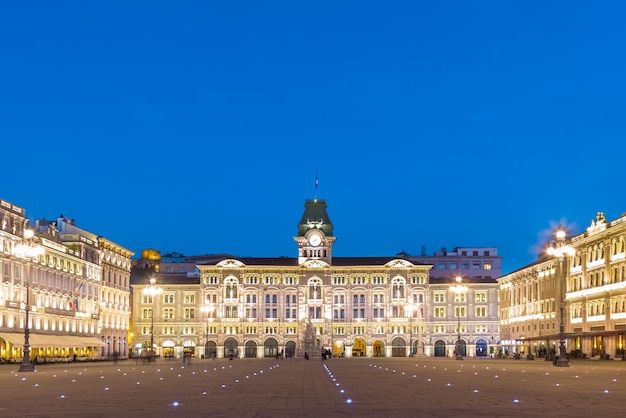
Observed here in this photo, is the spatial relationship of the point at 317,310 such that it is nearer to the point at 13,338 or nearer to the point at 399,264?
the point at 399,264

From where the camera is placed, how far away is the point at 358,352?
579 ft

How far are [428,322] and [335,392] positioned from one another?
466 ft

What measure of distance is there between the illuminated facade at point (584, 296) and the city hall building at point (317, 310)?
29.3 meters

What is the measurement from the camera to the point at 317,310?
576 ft

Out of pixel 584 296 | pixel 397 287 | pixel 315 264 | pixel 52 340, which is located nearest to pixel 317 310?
pixel 315 264

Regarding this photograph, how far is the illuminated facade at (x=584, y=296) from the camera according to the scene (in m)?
95.5

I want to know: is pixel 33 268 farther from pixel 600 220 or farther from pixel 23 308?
pixel 600 220

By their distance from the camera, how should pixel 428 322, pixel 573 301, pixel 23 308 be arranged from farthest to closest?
pixel 428 322, pixel 573 301, pixel 23 308

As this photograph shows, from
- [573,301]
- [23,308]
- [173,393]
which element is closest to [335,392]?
[173,393]

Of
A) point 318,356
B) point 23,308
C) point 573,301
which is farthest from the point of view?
point 318,356

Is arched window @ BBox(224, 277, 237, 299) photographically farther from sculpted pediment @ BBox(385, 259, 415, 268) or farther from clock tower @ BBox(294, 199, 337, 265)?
sculpted pediment @ BBox(385, 259, 415, 268)

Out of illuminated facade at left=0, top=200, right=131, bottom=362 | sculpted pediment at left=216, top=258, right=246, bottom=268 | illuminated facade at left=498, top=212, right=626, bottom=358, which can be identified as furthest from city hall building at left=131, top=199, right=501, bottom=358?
A: illuminated facade at left=0, top=200, right=131, bottom=362

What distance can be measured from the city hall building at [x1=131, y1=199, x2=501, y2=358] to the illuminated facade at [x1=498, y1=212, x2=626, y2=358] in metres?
29.3

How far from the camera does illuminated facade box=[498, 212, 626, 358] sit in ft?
313
